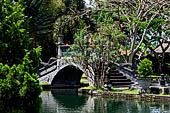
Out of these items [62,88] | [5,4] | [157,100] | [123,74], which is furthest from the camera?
[62,88]

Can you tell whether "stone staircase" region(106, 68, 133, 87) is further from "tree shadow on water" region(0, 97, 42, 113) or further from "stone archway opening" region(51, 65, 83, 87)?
"tree shadow on water" region(0, 97, 42, 113)

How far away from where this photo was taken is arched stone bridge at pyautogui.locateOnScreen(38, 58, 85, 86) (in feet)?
106

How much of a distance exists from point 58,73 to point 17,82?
22.7 m

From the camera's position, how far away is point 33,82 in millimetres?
10594

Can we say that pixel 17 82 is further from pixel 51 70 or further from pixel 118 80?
pixel 51 70

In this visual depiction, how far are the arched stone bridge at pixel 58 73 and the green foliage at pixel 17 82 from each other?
2048 centimetres

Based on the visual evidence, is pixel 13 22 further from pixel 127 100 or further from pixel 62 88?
pixel 62 88

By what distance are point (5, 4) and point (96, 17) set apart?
22.1 meters

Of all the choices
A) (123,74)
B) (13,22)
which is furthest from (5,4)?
(123,74)

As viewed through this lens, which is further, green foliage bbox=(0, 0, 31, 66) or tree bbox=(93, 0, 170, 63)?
tree bbox=(93, 0, 170, 63)

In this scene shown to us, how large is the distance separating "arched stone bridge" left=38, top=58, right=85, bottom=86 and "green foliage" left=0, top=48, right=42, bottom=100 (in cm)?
2048

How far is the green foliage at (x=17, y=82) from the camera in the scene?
10289mm

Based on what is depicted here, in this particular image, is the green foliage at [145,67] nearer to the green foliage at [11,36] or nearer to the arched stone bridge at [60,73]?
the arched stone bridge at [60,73]

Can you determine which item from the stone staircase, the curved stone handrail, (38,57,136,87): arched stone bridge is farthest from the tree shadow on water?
the curved stone handrail
